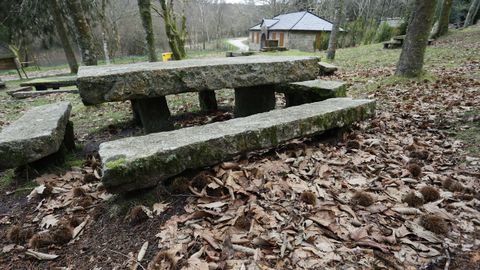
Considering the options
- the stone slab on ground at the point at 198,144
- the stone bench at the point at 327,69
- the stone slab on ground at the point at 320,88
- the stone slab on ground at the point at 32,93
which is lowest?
the stone slab on ground at the point at 32,93

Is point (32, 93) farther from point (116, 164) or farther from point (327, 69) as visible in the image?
point (327, 69)

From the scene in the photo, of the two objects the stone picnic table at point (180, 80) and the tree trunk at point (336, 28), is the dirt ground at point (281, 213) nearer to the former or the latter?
the stone picnic table at point (180, 80)

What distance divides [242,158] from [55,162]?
7.67ft

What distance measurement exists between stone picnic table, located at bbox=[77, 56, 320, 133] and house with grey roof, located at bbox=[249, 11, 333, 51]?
22.2 metres

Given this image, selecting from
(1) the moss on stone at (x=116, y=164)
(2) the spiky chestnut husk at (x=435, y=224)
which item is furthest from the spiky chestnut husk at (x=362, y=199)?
(1) the moss on stone at (x=116, y=164)

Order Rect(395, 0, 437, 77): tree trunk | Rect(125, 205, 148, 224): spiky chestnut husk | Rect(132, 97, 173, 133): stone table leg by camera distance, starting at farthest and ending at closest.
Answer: Rect(395, 0, 437, 77): tree trunk → Rect(132, 97, 173, 133): stone table leg → Rect(125, 205, 148, 224): spiky chestnut husk

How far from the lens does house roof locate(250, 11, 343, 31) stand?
85.1 feet

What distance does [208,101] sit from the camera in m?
5.25

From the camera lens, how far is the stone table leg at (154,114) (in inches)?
138

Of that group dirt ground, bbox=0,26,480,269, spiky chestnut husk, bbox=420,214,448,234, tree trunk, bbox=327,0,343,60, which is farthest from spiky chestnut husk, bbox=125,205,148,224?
tree trunk, bbox=327,0,343,60

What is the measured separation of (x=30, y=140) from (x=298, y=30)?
27.6 metres

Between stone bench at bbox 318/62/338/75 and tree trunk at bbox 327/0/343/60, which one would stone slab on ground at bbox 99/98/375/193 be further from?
tree trunk at bbox 327/0/343/60

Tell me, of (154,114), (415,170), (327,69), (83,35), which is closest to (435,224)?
(415,170)

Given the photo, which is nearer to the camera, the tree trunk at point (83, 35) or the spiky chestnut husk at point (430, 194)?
the spiky chestnut husk at point (430, 194)
